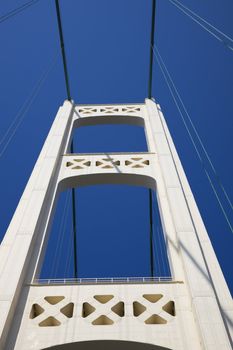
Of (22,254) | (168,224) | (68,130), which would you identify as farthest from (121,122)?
(22,254)

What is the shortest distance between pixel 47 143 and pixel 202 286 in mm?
6855

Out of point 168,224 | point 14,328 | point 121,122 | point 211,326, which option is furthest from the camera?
point 121,122

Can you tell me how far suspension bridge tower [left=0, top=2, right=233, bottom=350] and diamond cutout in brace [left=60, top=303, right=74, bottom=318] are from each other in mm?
17

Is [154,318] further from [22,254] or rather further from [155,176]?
[155,176]

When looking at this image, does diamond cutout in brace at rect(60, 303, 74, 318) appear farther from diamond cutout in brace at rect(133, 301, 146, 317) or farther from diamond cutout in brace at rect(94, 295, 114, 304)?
diamond cutout in brace at rect(133, 301, 146, 317)

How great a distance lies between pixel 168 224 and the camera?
7.89 meters

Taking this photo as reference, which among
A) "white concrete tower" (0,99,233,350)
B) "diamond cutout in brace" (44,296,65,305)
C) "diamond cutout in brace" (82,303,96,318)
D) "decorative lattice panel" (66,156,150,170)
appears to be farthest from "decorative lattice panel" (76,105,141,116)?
"diamond cutout in brace" (82,303,96,318)

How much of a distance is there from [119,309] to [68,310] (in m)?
0.84

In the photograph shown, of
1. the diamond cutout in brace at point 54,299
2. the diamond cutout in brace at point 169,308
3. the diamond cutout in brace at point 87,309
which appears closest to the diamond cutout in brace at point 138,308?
the diamond cutout in brace at point 169,308

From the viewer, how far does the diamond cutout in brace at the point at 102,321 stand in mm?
6156

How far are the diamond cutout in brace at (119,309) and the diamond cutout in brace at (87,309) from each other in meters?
0.34

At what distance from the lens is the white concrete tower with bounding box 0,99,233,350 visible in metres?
5.71

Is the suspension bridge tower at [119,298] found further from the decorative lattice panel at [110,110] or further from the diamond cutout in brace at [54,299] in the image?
the decorative lattice panel at [110,110]

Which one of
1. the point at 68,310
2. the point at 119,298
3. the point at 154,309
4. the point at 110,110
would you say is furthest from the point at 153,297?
the point at 110,110
